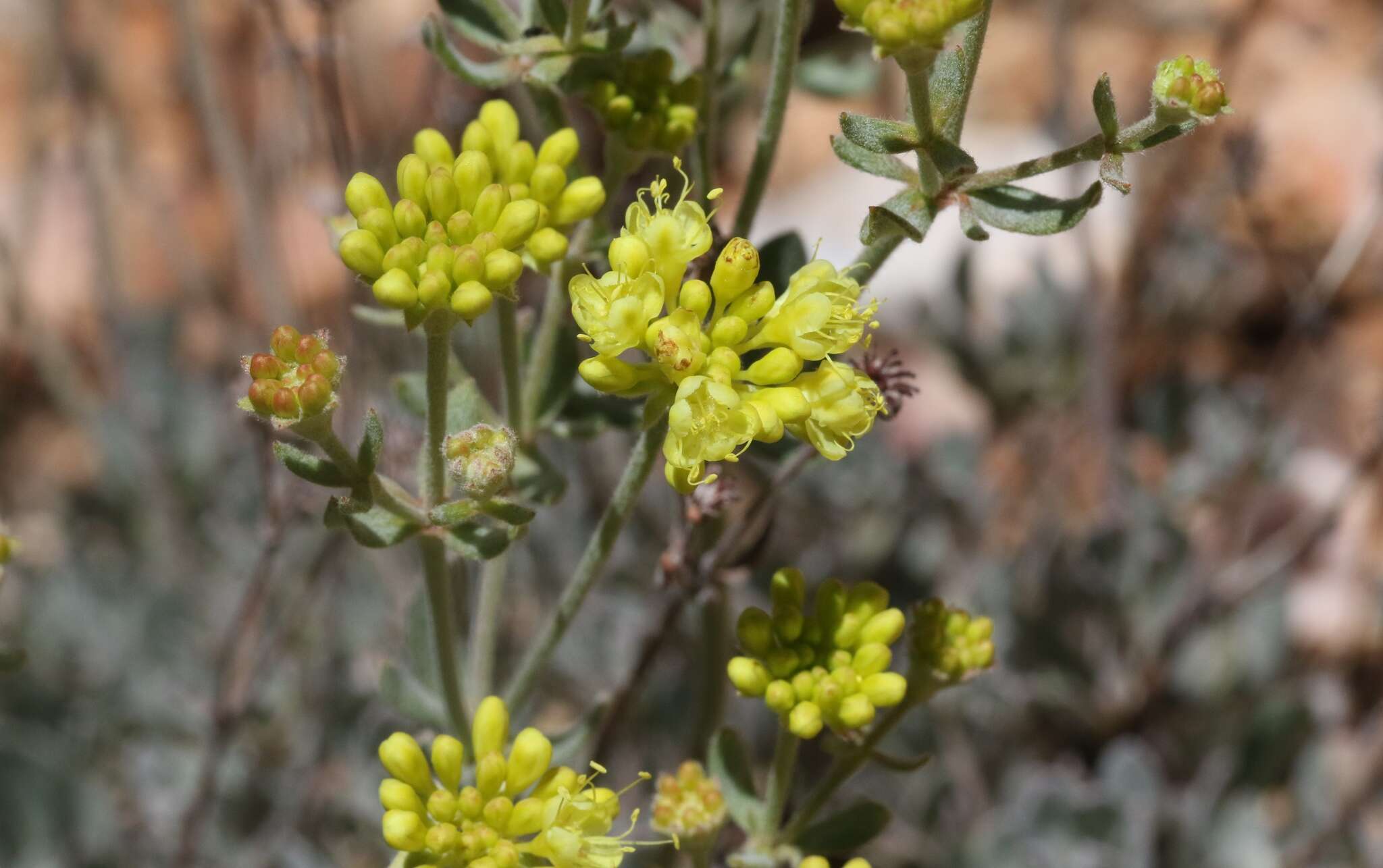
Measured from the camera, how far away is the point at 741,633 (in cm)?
153

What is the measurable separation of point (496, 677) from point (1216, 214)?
3350 mm

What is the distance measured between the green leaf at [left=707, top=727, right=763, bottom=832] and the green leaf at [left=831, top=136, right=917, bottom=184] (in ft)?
2.42

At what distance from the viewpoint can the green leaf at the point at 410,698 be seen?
1.78 m

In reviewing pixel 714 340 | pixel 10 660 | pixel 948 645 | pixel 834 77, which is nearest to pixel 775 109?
pixel 714 340

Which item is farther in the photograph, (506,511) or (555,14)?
(555,14)

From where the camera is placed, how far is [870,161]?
4.88 feet

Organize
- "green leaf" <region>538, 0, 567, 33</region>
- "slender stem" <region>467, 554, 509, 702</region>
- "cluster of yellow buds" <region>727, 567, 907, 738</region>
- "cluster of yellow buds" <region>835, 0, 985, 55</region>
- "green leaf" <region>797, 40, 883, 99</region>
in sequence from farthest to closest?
"green leaf" <region>797, 40, 883, 99</region>
"slender stem" <region>467, 554, 509, 702</region>
"green leaf" <region>538, 0, 567, 33</region>
"cluster of yellow buds" <region>727, 567, 907, 738</region>
"cluster of yellow buds" <region>835, 0, 985, 55</region>

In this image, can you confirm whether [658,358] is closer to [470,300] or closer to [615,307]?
[615,307]

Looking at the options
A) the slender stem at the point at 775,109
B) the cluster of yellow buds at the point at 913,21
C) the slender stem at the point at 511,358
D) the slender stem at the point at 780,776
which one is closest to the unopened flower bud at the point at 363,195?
the slender stem at the point at 511,358

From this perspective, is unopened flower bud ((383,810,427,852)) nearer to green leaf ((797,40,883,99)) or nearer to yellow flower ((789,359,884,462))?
yellow flower ((789,359,884,462))

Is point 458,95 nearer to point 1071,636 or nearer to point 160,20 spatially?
point 1071,636

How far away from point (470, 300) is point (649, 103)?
1.60 ft

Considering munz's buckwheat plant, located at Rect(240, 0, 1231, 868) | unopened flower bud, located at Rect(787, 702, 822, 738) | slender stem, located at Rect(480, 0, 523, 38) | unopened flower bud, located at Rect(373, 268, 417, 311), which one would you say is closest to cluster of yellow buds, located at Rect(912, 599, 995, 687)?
munz's buckwheat plant, located at Rect(240, 0, 1231, 868)

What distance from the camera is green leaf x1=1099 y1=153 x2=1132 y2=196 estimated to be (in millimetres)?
1379
